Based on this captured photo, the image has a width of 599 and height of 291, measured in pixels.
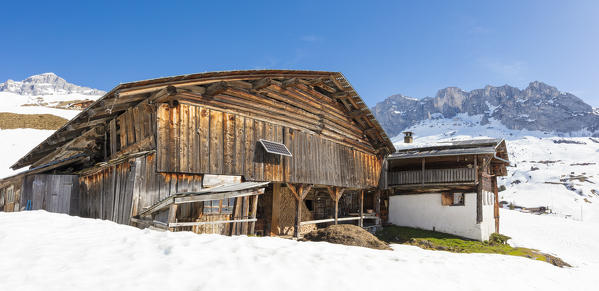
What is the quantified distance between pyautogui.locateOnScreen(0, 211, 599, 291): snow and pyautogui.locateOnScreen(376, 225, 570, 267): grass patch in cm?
1097

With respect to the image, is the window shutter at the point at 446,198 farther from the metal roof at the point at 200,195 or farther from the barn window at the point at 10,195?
the barn window at the point at 10,195

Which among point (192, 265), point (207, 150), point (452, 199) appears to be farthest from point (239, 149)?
point (452, 199)

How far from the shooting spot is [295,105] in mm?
16578

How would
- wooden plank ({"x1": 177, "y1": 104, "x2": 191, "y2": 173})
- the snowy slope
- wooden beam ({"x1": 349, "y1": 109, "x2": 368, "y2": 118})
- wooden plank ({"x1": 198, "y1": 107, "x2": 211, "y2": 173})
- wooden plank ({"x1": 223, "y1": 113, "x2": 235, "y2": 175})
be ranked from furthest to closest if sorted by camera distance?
the snowy slope
wooden beam ({"x1": 349, "y1": 109, "x2": 368, "y2": 118})
wooden plank ({"x1": 223, "y1": 113, "x2": 235, "y2": 175})
wooden plank ({"x1": 198, "y1": 107, "x2": 211, "y2": 173})
wooden plank ({"x1": 177, "y1": 104, "x2": 191, "y2": 173})

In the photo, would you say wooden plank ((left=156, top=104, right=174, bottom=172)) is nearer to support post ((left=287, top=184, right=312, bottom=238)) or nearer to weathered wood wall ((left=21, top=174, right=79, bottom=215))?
weathered wood wall ((left=21, top=174, right=79, bottom=215))

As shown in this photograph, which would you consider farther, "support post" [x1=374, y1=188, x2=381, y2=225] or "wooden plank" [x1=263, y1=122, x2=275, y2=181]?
"support post" [x1=374, y1=188, x2=381, y2=225]

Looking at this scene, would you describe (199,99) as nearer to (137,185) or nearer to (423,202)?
(137,185)

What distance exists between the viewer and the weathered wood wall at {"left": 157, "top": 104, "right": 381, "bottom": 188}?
1145cm

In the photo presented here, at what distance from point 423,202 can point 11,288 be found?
22736 mm

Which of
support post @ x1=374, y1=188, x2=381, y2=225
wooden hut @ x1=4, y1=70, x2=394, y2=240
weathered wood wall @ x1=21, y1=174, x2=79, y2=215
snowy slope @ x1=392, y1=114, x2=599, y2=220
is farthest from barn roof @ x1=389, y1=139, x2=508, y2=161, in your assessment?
snowy slope @ x1=392, y1=114, x2=599, y2=220

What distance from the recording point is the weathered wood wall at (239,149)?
37.6ft

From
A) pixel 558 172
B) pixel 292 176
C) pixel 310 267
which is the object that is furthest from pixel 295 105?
pixel 558 172

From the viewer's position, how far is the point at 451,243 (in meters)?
20.0

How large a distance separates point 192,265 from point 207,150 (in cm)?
737
